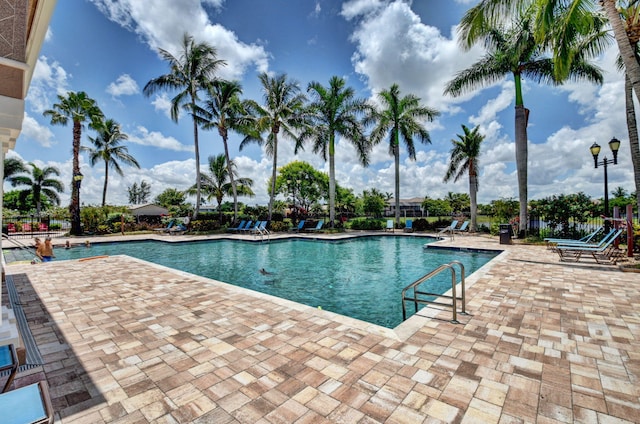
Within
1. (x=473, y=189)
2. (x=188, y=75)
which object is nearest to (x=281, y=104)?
(x=188, y=75)

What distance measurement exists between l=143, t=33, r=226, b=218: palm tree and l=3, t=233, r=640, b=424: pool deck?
61.2 feet

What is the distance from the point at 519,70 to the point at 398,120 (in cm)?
859

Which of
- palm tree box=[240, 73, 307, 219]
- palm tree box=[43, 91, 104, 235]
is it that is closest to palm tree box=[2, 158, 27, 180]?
palm tree box=[43, 91, 104, 235]

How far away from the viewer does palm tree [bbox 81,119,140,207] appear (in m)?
27.0

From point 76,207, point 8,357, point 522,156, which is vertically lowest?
point 8,357

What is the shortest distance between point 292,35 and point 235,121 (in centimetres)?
1074

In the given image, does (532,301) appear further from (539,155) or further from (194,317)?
(539,155)

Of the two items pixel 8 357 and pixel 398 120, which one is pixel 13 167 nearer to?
pixel 398 120

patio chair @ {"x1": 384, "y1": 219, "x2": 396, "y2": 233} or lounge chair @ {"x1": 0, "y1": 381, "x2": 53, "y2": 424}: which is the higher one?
patio chair @ {"x1": 384, "y1": 219, "x2": 396, "y2": 233}

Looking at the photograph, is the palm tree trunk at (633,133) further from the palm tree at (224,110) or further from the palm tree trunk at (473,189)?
the palm tree at (224,110)

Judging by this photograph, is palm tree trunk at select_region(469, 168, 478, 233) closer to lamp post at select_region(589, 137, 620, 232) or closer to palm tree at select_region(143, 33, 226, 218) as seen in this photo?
lamp post at select_region(589, 137, 620, 232)

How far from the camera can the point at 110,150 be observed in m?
27.4

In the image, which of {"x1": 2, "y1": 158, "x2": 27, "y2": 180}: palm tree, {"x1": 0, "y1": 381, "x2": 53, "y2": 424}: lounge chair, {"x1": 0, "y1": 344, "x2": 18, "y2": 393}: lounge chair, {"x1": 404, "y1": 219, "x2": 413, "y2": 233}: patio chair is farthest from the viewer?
{"x1": 2, "y1": 158, "x2": 27, "y2": 180}: palm tree

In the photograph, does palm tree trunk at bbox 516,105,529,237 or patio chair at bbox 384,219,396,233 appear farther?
patio chair at bbox 384,219,396,233
